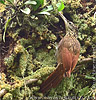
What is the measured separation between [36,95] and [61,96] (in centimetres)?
33

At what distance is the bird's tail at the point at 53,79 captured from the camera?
1.73 meters

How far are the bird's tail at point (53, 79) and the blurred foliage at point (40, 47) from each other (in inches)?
2.8

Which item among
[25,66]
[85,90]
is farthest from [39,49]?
[85,90]

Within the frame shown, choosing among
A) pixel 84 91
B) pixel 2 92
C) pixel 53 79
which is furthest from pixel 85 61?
pixel 2 92

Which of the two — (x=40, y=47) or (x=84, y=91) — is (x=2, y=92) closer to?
(x=40, y=47)

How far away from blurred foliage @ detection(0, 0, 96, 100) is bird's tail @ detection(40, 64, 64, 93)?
70mm

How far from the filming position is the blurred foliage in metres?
1.85

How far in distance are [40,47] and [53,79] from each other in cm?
56

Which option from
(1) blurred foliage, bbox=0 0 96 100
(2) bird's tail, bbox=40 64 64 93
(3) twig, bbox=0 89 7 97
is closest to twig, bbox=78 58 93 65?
(1) blurred foliage, bbox=0 0 96 100

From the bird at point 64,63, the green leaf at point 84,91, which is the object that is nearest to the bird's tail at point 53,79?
the bird at point 64,63

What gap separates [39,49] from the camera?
2.15 metres

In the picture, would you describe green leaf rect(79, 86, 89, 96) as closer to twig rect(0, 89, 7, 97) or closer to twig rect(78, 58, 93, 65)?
twig rect(78, 58, 93, 65)

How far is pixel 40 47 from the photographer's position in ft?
7.07

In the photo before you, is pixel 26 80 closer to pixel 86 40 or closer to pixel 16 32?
pixel 16 32
